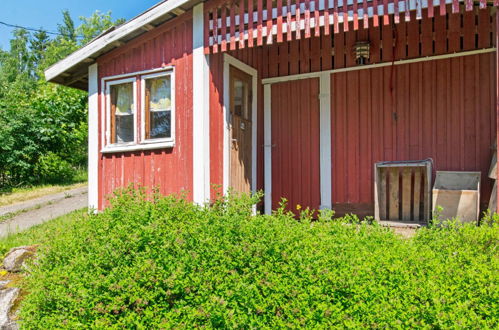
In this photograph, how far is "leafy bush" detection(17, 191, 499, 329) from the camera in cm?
286

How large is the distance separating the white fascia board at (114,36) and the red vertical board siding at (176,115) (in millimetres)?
295

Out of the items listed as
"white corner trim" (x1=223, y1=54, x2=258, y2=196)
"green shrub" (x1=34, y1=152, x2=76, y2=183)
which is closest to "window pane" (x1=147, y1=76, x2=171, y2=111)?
"white corner trim" (x1=223, y1=54, x2=258, y2=196)

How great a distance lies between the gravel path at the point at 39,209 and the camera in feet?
26.7

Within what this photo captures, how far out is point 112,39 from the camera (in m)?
6.55

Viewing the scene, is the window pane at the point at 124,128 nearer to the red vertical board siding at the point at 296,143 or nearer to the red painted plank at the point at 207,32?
the red painted plank at the point at 207,32

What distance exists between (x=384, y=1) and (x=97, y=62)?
4752 millimetres

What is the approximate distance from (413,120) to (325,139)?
1505mm

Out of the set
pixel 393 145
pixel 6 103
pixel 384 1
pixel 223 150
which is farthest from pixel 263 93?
pixel 6 103

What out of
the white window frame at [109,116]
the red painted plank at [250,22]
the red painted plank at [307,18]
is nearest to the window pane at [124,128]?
the white window frame at [109,116]

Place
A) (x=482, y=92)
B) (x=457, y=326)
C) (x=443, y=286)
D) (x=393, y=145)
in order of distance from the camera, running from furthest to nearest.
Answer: (x=393, y=145) → (x=482, y=92) → (x=443, y=286) → (x=457, y=326)

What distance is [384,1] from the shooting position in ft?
16.9

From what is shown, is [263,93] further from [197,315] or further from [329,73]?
[197,315]

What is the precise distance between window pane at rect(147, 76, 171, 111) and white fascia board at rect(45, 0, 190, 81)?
852 mm

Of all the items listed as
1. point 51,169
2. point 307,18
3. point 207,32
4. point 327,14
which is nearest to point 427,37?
point 327,14
